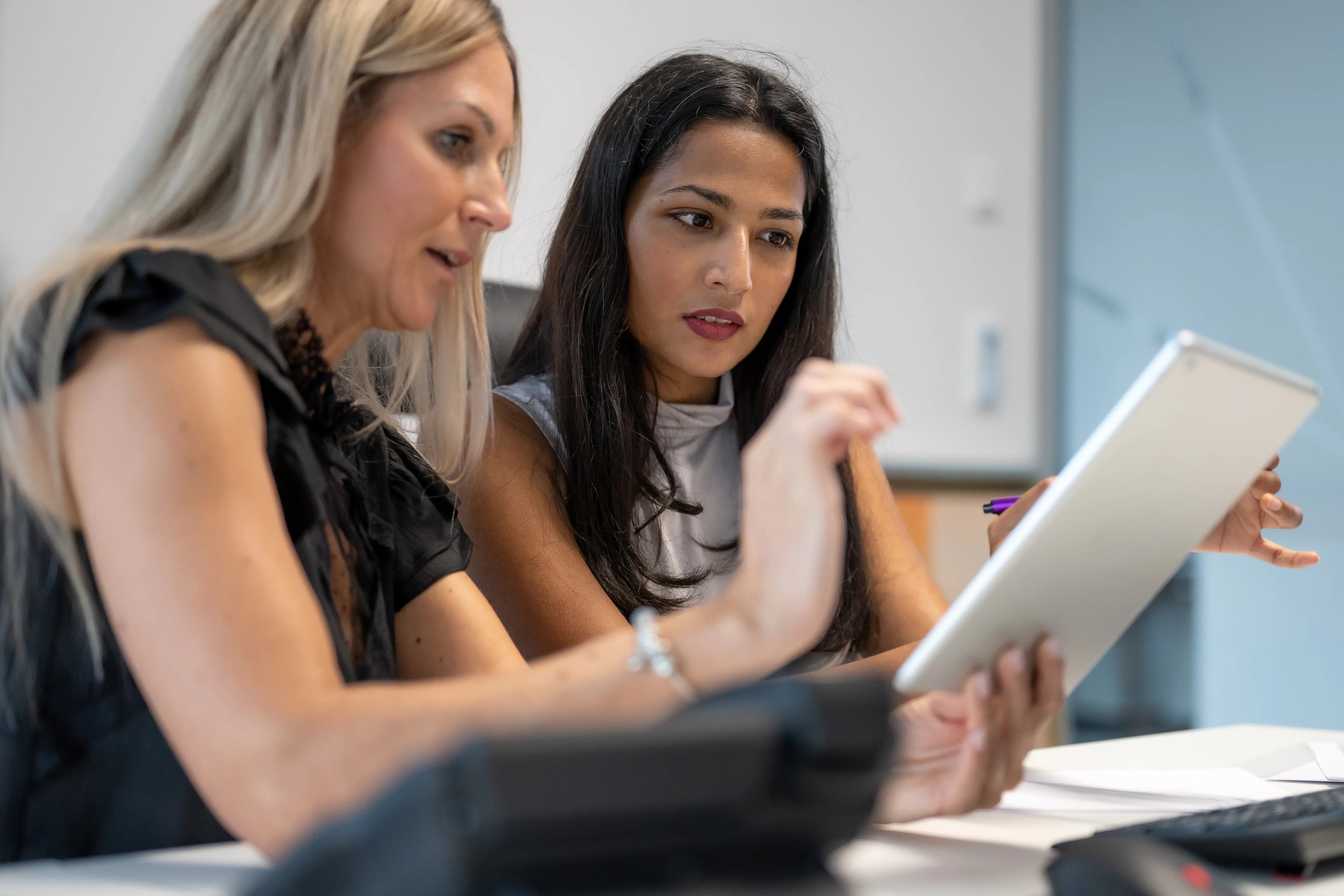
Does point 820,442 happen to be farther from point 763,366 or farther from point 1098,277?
point 1098,277

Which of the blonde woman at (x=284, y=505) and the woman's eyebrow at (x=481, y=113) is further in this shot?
the woman's eyebrow at (x=481, y=113)

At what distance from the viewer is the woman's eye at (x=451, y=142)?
915mm

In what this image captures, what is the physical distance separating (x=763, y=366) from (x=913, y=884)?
1.03 meters

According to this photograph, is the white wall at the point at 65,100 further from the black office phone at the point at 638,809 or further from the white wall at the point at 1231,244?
the white wall at the point at 1231,244

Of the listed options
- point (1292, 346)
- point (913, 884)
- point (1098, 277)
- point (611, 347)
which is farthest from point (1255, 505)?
point (1098, 277)

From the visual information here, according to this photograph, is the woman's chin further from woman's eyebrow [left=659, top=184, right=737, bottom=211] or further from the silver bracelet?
woman's eyebrow [left=659, top=184, right=737, bottom=211]

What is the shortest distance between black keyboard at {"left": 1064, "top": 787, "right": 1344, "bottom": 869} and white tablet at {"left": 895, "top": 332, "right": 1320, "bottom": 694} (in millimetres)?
144

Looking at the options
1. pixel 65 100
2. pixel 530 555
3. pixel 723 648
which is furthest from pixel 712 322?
pixel 65 100

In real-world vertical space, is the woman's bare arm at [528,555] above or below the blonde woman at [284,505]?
below

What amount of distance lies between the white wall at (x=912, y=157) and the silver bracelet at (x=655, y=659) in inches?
63.1

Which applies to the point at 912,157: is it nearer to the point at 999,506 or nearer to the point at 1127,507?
the point at 999,506

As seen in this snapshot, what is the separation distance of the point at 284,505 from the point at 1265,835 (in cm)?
64

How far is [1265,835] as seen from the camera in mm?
695

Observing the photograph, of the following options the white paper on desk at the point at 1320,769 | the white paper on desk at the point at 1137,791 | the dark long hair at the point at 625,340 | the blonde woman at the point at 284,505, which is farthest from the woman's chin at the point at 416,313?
Answer: the white paper on desk at the point at 1320,769
